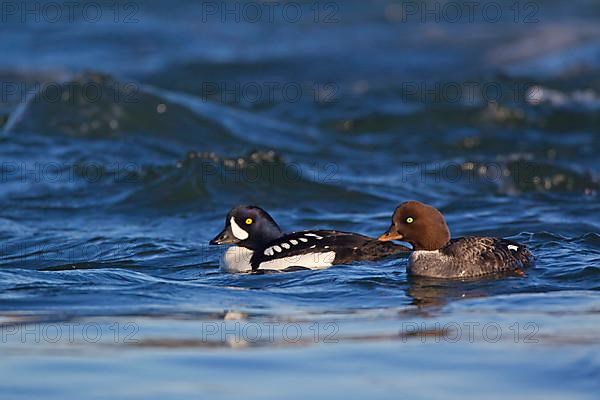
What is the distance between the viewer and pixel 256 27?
104 feet

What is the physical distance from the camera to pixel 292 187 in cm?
1700

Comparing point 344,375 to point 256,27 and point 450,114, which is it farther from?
point 256,27

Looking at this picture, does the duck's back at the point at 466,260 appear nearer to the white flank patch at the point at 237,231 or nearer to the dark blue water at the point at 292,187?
the dark blue water at the point at 292,187

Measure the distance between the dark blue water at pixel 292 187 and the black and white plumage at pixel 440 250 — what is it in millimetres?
195

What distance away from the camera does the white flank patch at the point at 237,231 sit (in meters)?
12.3

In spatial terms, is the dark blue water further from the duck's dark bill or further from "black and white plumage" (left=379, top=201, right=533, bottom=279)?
the duck's dark bill

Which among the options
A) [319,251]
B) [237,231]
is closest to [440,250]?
[319,251]

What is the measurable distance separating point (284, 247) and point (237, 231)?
0.69 m

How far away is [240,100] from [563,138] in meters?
6.03

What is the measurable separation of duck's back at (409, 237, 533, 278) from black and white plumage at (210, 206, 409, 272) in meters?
0.71

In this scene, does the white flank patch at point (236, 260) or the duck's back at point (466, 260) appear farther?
the white flank patch at point (236, 260)

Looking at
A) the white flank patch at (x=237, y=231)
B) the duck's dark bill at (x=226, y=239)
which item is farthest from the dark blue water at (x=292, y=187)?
the white flank patch at (x=237, y=231)

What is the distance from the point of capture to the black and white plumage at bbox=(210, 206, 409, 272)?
11.6 meters

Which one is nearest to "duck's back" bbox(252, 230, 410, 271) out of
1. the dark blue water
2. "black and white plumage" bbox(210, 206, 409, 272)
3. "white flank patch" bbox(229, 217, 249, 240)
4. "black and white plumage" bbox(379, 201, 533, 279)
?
"black and white plumage" bbox(210, 206, 409, 272)
